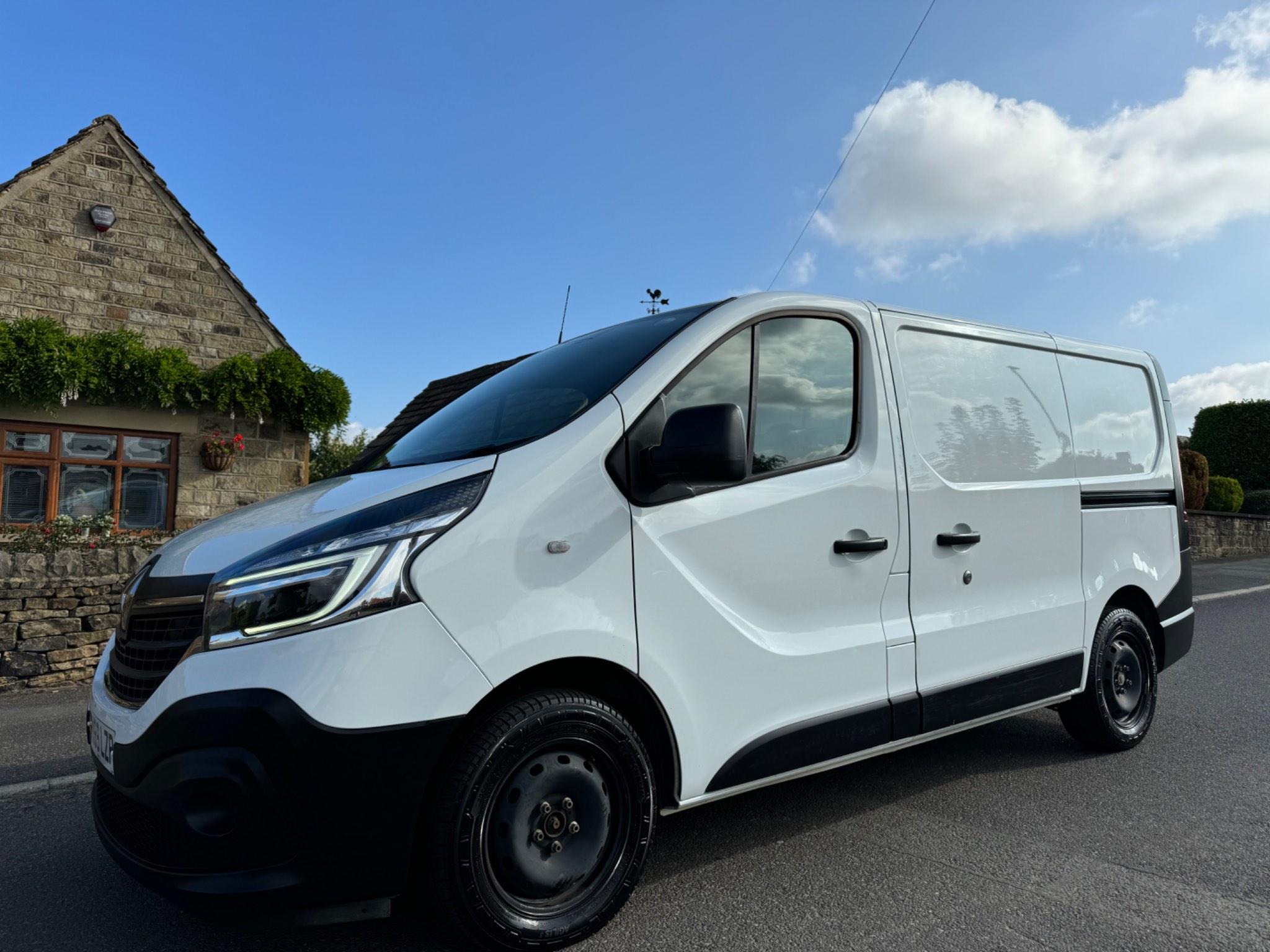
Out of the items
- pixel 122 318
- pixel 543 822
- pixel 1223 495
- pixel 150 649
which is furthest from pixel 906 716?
pixel 1223 495

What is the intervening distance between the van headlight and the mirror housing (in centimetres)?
72

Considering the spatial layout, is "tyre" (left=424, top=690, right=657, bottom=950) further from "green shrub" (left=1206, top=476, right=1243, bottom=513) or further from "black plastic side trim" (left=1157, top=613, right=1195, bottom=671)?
"green shrub" (left=1206, top=476, right=1243, bottom=513)

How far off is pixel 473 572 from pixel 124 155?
1400 centimetres

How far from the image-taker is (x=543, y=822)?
7.98 feet

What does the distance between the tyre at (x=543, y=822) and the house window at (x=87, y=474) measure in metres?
11.8

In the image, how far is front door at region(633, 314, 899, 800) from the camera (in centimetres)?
268

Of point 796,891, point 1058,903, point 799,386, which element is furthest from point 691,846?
point 799,386

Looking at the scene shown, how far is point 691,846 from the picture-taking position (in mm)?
3258

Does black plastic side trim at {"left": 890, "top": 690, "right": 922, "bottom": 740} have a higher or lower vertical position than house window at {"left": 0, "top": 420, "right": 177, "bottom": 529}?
lower

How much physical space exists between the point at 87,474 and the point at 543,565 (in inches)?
496

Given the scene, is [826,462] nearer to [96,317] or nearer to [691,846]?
[691,846]

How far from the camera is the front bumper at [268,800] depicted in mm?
2100

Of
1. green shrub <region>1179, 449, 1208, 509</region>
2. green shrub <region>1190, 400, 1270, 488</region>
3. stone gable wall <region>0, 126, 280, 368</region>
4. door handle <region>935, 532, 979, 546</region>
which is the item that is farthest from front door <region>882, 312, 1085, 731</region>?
green shrub <region>1190, 400, 1270, 488</region>

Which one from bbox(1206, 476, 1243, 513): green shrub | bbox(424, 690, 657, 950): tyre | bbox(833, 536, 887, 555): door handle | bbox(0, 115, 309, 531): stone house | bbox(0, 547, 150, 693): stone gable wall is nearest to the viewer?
bbox(424, 690, 657, 950): tyre
